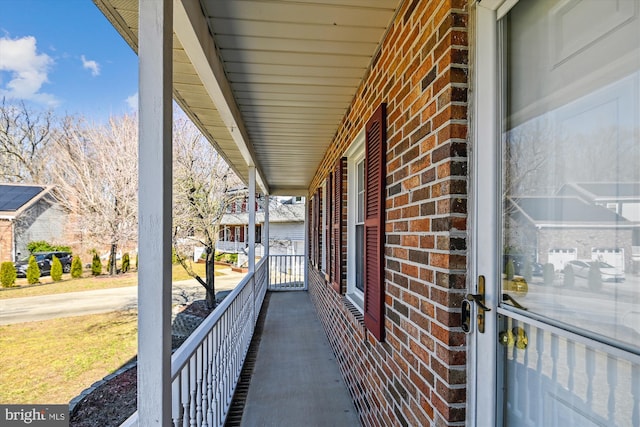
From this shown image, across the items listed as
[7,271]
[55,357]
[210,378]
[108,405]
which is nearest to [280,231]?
[55,357]

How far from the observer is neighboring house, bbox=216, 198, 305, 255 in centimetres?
1750

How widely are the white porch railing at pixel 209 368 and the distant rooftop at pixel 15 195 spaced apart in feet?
3.75

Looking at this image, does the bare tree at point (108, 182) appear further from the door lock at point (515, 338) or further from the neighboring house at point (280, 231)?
the neighboring house at point (280, 231)

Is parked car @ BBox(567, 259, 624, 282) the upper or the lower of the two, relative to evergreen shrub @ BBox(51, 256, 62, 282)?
upper

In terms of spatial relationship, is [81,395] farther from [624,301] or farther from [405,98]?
[624,301]

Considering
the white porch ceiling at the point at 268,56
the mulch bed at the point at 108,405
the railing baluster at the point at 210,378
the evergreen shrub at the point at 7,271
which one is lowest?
the mulch bed at the point at 108,405

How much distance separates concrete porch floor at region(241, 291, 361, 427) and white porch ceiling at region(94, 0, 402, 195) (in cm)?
250

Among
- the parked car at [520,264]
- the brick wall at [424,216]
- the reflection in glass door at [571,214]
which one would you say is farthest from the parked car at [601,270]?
the brick wall at [424,216]

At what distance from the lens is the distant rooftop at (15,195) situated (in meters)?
1.58

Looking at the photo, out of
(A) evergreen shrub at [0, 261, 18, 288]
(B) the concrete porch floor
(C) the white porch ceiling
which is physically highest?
(C) the white porch ceiling

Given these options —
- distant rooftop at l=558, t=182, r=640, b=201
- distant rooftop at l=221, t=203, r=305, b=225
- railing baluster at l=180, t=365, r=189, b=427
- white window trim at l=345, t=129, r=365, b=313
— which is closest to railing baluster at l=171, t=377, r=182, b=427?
railing baluster at l=180, t=365, r=189, b=427

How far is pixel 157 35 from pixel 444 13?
1102 mm

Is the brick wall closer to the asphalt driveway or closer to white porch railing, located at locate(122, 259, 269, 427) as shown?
white porch railing, located at locate(122, 259, 269, 427)

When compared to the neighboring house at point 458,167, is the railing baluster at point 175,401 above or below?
below
